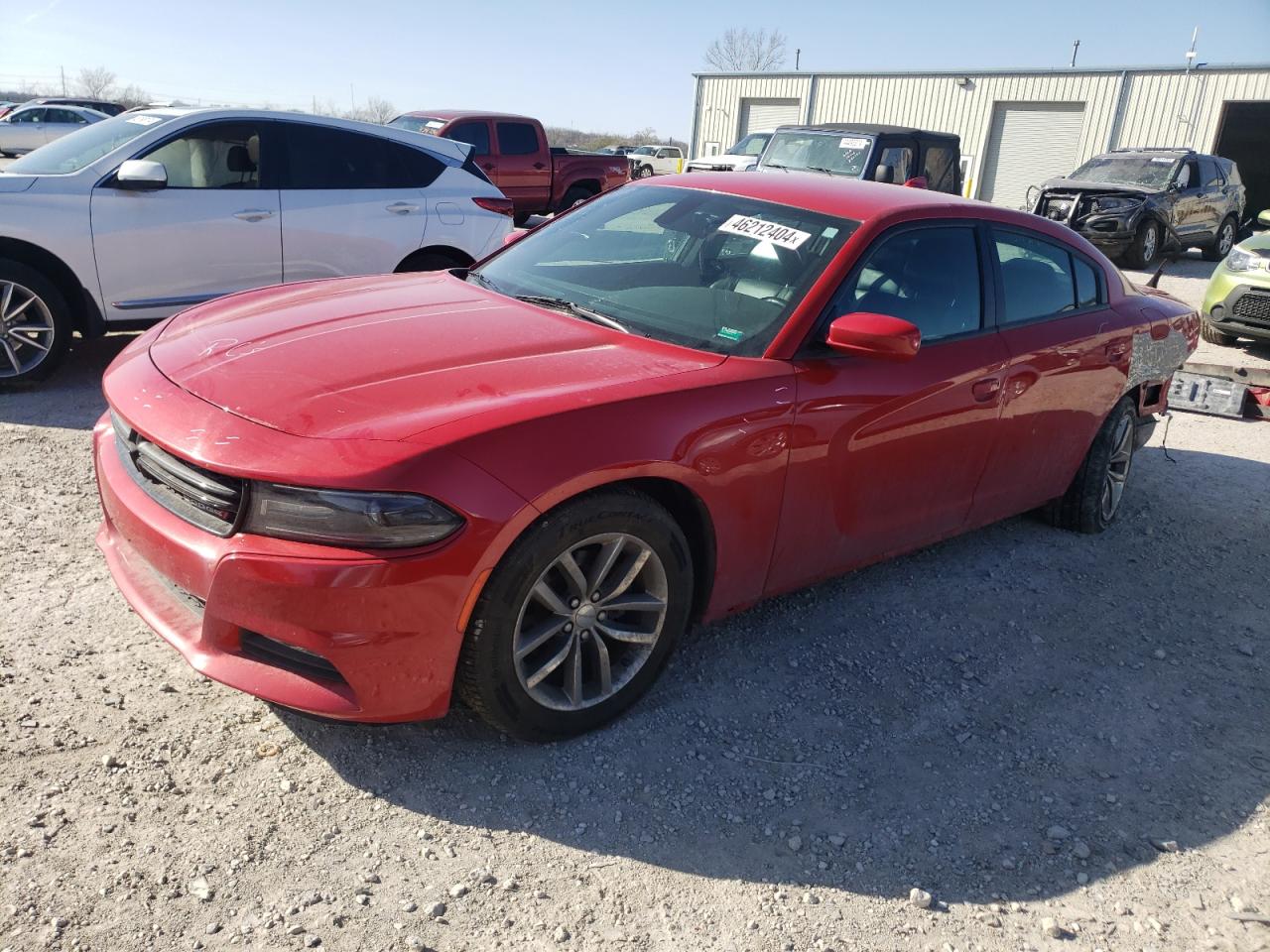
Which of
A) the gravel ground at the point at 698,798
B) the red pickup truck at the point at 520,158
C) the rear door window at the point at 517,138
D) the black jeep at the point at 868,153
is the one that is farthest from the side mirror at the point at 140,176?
the rear door window at the point at 517,138

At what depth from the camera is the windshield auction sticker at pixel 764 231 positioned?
349 centimetres

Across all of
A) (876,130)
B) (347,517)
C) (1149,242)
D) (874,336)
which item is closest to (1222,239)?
(1149,242)

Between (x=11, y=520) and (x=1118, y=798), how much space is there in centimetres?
430

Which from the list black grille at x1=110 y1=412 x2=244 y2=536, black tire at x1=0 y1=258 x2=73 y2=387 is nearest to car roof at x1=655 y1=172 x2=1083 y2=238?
black grille at x1=110 y1=412 x2=244 y2=536

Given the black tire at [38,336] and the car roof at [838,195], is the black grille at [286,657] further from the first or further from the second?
the black tire at [38,336]

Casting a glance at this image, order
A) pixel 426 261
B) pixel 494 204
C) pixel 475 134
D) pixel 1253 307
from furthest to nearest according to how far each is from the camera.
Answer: pixel 475 134 < pixel 1253 307 < pixel 494 204 < pixel 426 261

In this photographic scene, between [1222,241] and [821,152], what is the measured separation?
883cm

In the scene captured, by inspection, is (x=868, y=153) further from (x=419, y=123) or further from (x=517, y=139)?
(x=419, y=123)

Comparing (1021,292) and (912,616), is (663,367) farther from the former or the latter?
(1021,292)

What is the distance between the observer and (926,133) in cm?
1414

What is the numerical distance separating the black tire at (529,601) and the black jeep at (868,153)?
11.3 metres

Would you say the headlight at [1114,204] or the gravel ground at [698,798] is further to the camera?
the headlight at [1114,204]

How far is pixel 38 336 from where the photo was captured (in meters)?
5.84

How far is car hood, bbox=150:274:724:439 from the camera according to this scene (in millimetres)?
2537
